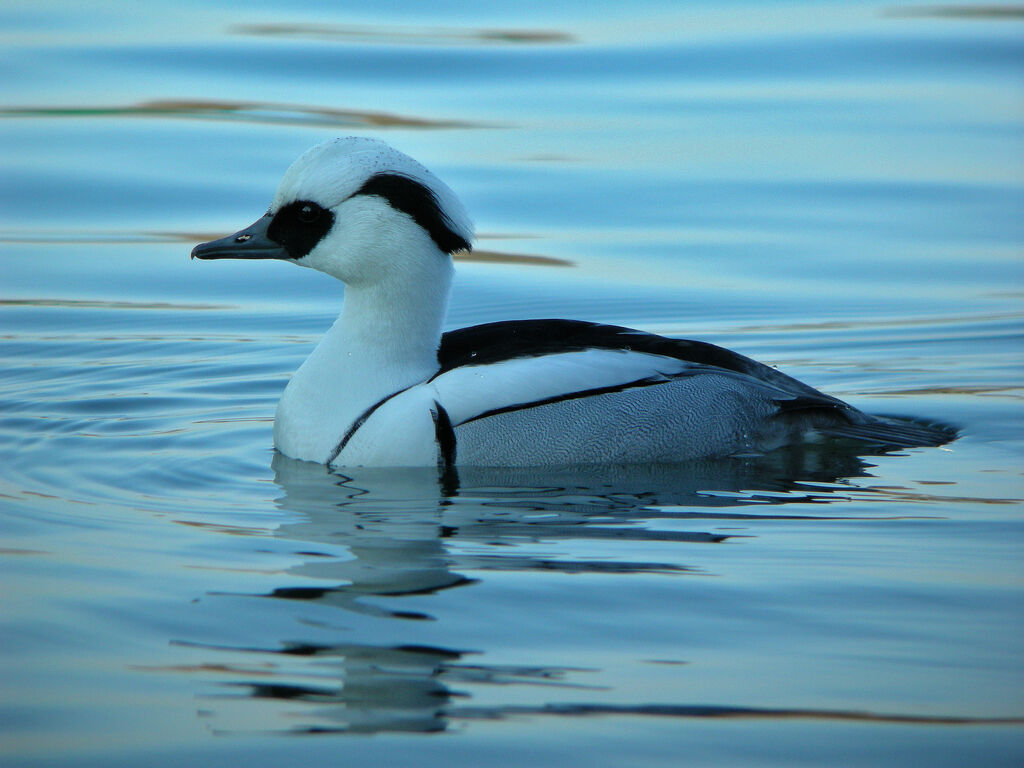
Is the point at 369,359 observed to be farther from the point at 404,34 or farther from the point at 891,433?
the point at 404,34

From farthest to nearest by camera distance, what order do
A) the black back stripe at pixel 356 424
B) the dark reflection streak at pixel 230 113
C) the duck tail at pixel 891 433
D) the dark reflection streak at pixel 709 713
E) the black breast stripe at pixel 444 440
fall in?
the dark reflection streak at pixel 230 113
the duck tail at pixel 891 433
the black back stripe at pixel 356 424
the black breast stripe at pixel 444 440
the dark reflection streak at pixel 709 713

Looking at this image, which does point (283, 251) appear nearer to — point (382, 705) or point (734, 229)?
point (382, 705)

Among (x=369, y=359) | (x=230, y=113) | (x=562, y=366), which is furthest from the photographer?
(x=230, y=113)

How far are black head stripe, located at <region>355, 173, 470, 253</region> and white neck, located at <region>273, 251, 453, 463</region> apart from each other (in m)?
0.15

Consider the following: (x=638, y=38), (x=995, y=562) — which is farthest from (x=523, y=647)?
(x=638, y=38)

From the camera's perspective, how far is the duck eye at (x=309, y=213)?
280 inches

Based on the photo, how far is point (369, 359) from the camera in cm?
713

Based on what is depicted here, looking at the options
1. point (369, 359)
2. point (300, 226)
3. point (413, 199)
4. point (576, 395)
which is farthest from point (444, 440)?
point (300, 226)

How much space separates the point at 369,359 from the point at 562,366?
2.89 ft

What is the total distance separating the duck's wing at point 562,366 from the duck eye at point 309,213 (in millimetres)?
839

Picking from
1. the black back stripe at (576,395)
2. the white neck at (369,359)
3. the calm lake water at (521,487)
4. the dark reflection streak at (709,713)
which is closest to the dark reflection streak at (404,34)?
the calm lake water at (521,487)

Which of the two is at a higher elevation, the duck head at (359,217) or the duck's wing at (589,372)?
the duck head at (359,217)

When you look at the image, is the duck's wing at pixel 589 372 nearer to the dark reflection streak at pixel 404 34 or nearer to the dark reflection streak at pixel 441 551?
the dark reflection streak at pixel 441 551

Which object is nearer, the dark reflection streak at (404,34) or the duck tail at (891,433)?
the duck tail at (891,433)
